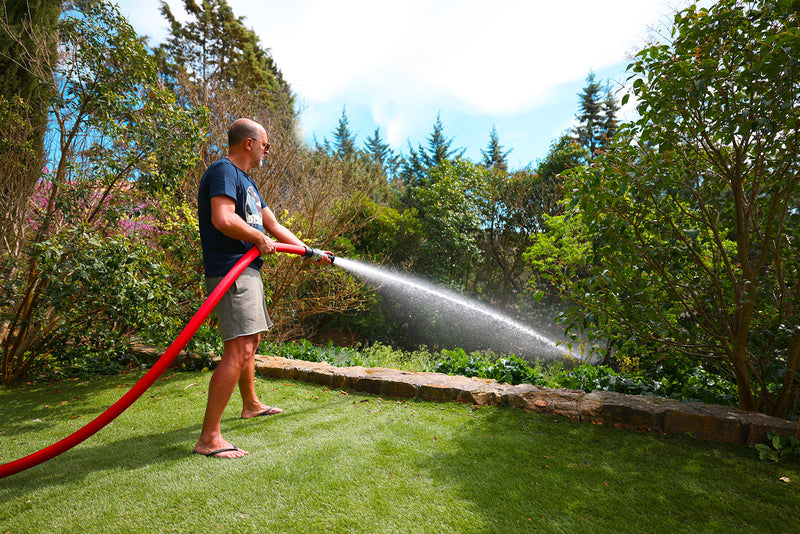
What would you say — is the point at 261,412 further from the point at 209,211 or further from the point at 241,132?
the point at 241,132

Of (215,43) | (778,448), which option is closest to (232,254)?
(778,448)

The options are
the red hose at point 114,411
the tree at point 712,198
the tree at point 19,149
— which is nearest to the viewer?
the red hose at point 114,411

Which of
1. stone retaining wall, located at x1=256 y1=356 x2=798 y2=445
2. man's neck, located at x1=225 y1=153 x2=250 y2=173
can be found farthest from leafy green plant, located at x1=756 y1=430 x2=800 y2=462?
man's neck, located at x1=225 y1=153 x2=250 y2=173

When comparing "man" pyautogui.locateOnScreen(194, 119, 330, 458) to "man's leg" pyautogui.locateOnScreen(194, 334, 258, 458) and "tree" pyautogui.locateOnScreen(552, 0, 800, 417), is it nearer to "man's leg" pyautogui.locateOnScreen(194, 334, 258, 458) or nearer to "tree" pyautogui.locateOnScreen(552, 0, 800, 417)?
"man's leg" pyautogui.locateOnScreen(194, 334, 258, 458)

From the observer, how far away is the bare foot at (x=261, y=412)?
9.37ft

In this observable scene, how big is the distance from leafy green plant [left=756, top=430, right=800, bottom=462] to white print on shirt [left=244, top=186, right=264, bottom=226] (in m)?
3.26

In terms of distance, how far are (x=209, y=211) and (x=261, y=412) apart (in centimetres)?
150

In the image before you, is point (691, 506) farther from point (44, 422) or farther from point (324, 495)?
point (44, 422)

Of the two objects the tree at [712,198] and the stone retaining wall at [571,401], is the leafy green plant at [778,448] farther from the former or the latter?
the tree at [712,198]

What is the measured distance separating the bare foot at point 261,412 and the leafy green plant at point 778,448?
3062 mm

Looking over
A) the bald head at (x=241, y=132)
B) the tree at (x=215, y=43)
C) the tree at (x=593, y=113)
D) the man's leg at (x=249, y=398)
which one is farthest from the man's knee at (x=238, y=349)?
the tree at (x=593, y=113)

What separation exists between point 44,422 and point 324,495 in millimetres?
2455

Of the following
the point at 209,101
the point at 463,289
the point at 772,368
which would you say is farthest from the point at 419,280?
the point at 772,368

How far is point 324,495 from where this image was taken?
5.84 feet
